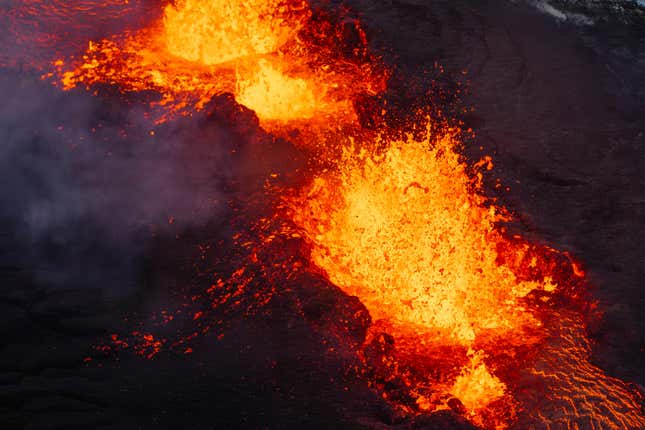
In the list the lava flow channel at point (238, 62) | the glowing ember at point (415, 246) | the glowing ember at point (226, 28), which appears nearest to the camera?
the glowing ember at point (415, 246)

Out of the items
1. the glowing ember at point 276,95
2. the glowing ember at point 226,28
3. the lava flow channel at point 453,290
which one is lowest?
the lava flow channel at point 453,290

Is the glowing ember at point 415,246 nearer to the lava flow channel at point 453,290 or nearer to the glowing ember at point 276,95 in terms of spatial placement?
the lava flow channel at point 453,290

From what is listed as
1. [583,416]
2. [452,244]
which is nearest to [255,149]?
[452,244]

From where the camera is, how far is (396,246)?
3.24 m

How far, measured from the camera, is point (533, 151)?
3.84 m

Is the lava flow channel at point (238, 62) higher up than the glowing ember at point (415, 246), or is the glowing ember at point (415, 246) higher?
the lava flow channel at point (238, 62)

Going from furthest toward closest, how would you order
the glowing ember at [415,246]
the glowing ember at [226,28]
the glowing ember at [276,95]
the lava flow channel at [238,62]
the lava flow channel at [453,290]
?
the glowing ember at [226,28], the glowing ember at [276,95], the lava flow channel at [238,62], the glowing ember at [415,246], the lava flow channel at [453,290]

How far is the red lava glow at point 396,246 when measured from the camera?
8.52 ft

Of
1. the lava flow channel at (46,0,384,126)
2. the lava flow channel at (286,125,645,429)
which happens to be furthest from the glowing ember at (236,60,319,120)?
the lava flow channel at (286,125,645,429)

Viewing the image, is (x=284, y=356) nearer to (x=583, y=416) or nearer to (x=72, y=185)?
(x=583, y=416)

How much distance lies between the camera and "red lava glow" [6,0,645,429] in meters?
2.60

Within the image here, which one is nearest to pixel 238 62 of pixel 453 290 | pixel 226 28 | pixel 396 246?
pixel 226 28

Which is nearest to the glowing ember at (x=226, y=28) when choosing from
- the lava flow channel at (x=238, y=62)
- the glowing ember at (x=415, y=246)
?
the lava flow channel at (x=238, y=62)

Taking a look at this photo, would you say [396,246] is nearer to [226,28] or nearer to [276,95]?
[276,95]
